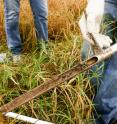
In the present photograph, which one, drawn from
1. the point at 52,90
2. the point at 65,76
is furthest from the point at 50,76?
the point at 65,76

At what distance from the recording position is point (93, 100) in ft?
9.56

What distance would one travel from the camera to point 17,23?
3.70 metres

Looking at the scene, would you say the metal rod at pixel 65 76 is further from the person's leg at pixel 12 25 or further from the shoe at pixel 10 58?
the person's leg at pixel 12 25

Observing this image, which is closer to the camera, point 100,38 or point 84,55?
point 100,38

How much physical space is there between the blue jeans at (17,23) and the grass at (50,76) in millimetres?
109

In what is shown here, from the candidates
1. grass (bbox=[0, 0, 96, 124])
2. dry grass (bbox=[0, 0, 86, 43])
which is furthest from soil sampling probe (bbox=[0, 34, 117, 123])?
dry grass (bbox=[0, 0, 86, 43])

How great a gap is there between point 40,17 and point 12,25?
9.5 inches

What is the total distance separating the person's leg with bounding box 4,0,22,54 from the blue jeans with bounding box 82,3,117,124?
0.96 metres

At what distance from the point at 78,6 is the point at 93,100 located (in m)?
1.58

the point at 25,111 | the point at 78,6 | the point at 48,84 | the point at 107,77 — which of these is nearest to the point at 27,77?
the point at 25,111

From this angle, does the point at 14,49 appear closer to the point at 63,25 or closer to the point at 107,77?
the point at 63,25

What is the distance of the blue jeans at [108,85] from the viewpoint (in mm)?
2746

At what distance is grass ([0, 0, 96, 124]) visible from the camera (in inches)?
111

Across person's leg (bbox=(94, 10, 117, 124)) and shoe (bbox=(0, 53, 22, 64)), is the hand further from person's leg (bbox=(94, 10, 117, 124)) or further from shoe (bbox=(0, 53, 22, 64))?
shoe (bbox=(0, 53, 22, 64))
